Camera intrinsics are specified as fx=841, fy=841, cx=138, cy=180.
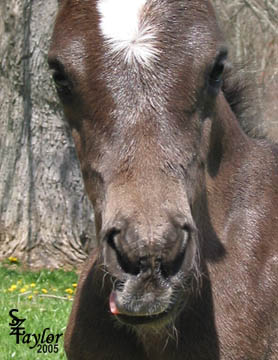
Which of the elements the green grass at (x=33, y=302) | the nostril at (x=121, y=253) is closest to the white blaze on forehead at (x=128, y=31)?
the nostril at (x=121, y=253)

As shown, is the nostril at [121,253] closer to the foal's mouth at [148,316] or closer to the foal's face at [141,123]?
the foal's face at [141,123]

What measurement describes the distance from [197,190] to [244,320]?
534 mm

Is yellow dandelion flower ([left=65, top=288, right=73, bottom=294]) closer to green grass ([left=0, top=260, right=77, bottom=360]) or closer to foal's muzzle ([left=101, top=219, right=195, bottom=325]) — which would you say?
green grass ([left=0, top=260, right=77, bottom=360])

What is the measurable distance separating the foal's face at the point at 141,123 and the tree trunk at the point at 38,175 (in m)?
4.85

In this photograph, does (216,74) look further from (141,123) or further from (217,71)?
(141,123)

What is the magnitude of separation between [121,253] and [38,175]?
221 inches

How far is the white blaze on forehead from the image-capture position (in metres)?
2.99

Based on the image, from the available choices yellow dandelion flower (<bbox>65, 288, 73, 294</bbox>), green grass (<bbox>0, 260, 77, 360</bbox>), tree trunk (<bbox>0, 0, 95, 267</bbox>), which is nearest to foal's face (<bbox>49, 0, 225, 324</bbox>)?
green grass (<bbox>0, 260, 77, 360</bbox>)

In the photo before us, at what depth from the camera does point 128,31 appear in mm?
3020

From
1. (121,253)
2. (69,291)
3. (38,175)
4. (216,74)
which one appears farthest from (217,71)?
(38,175)

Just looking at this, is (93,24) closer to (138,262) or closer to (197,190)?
(197,190)

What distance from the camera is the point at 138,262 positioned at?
269 cm

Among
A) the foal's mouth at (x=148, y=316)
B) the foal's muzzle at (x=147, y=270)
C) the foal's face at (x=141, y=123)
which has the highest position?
the foal's face at (x=141, y=123)

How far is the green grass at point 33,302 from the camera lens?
5383mm
